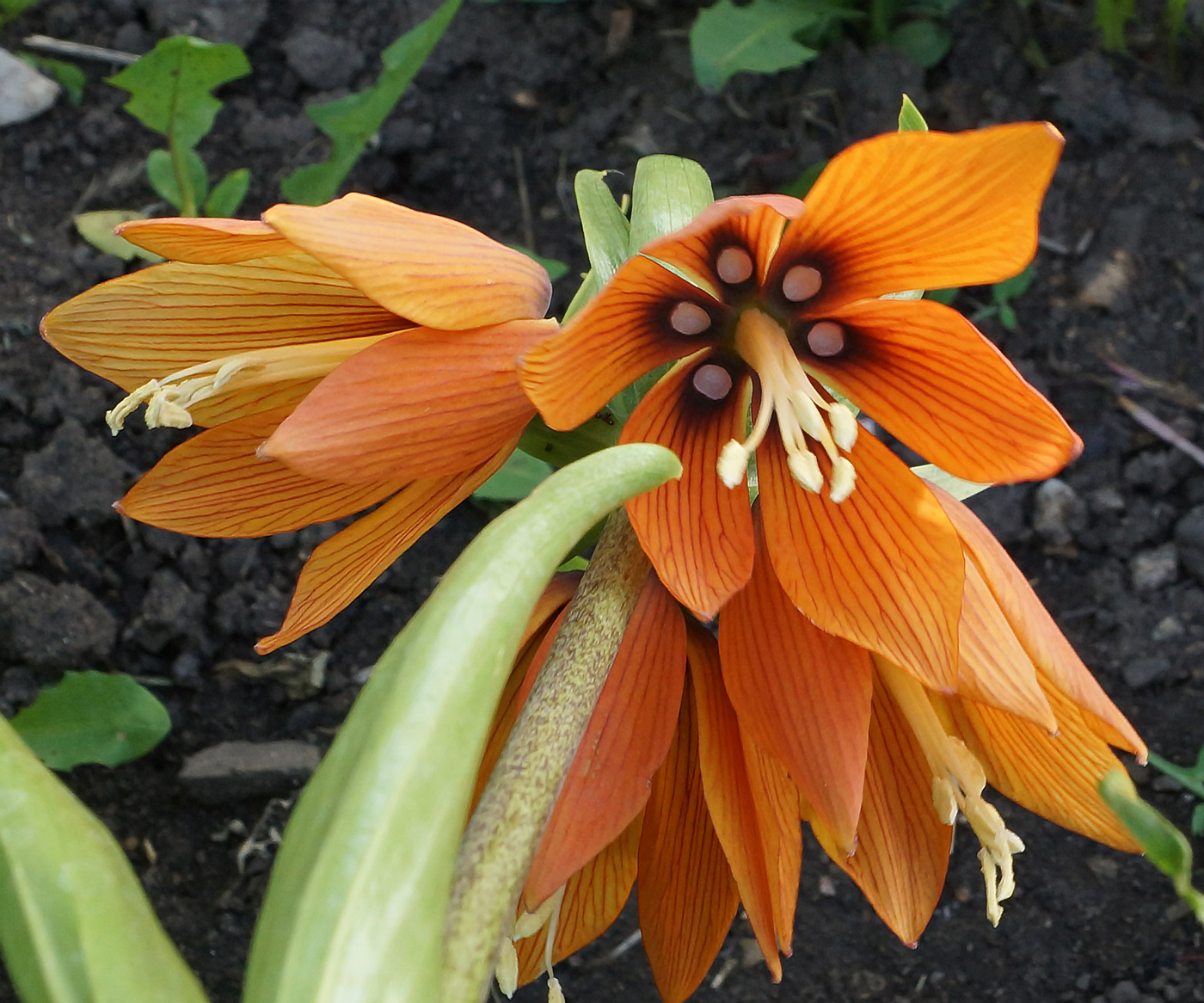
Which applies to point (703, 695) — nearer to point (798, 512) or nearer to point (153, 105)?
point (798, 512)

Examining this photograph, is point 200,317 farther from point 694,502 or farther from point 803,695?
point 803,695

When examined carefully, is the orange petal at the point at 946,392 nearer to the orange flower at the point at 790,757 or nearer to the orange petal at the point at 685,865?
the orange flower at the point at 790,757

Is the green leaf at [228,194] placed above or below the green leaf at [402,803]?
below

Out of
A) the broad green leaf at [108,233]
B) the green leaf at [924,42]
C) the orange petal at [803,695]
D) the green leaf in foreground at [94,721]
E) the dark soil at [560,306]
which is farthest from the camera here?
the green leaf at [924,42]

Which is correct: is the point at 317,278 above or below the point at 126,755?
above

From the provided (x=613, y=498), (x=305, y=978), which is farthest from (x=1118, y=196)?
(x=305, y=978)

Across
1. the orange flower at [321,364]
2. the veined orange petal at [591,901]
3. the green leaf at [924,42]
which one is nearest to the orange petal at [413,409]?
the orange flower at [321,364]

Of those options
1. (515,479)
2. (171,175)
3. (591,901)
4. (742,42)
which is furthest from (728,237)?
(171,175)
